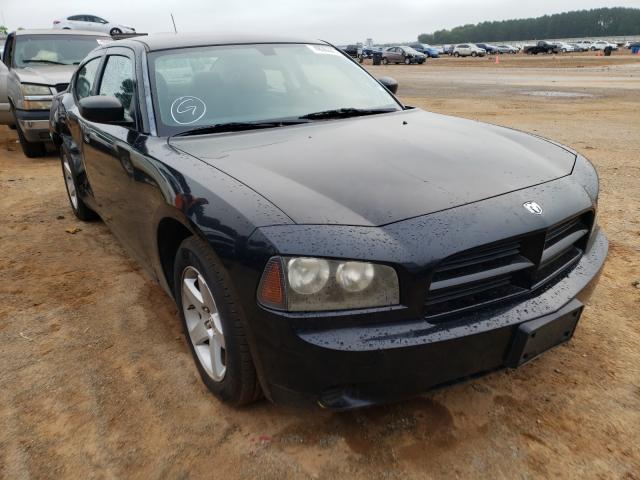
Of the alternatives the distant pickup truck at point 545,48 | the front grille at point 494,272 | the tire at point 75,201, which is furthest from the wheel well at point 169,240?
the distant pickup truck at point 545,48

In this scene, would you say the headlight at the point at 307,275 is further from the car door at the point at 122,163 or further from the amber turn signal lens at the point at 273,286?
the car door at the point at 122,163

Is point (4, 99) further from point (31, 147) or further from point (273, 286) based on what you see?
point (273, 286)

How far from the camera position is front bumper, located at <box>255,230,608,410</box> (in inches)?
67.2

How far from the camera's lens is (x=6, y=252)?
13.8 feet

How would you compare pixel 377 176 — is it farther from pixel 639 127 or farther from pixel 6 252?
pixel 639 127

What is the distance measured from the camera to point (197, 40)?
323 cm

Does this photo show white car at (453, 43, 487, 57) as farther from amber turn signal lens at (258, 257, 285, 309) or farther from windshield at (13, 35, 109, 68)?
amber turn signal lens at (258, 257, 285, 309)

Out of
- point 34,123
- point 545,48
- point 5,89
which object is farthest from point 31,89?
point 545,48

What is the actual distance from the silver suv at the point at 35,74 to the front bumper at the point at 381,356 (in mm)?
6629

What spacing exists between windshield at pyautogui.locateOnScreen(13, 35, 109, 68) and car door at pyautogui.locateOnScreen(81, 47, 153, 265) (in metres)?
5.47

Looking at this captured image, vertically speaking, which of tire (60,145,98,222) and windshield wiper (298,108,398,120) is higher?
windshield wiper (298,108,398,120)

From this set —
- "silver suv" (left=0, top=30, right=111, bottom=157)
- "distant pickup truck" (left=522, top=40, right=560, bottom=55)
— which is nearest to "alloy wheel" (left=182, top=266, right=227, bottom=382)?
"silver suv" (left=0, top=30, right=111, bottom=157)

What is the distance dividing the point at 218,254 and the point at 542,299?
126 centimetres

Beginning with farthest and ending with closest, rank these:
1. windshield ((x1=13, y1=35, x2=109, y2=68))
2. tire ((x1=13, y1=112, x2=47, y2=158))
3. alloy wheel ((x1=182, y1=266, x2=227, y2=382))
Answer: windshield ((x1=13, y1=35, x2=109, y2=68)), tire ((x1=13, y1=112, x2=47, y2=158)), alloy wheel ((x1=182, y1=266, x2=227, y2=382))
